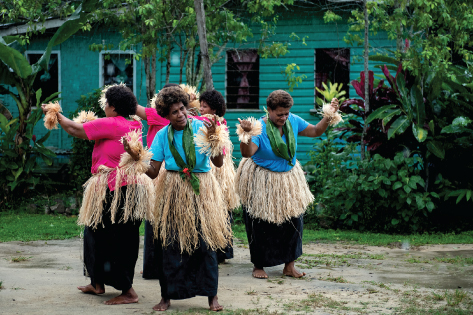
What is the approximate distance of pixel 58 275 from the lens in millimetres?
4930

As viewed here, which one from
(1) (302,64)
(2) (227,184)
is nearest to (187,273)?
(2) (227,184)

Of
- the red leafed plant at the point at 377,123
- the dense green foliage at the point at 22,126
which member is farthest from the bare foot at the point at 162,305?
the dense green foliage at the point at 22,126

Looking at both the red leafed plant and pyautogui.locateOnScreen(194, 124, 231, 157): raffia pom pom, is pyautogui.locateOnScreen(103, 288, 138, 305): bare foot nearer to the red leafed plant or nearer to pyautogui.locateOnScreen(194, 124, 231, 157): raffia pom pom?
pyautogui.locateOnScreen(194, 124, 231, 157): raffia pom pom

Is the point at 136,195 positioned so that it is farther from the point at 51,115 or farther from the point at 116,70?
the point at 116,70

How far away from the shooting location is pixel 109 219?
13.7 feet

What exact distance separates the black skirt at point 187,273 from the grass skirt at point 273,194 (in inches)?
44.2

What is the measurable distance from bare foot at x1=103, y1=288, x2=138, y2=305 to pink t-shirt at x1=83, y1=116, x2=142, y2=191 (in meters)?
0.79

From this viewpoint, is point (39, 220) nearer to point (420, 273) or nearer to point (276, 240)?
point (276, 240)

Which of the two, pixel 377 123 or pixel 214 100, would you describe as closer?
pixel 214 100

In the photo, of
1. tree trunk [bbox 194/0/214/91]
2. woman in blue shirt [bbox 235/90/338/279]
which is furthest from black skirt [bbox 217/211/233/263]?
tree trunk [bbox 194/0/214/91]

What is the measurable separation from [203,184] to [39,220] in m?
5.05

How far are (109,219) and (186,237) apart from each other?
0.66m

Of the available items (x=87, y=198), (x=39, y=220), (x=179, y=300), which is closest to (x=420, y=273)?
(x=179, y=300)

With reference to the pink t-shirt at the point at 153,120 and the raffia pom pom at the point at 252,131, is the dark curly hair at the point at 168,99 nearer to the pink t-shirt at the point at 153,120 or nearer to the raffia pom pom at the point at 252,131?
the raffia pom pom at the point at 252,131
